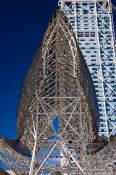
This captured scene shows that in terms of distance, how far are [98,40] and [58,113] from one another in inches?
1756

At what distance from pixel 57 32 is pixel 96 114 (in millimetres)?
9217

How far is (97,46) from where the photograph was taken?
255ft

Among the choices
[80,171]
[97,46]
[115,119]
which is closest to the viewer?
[80,171]

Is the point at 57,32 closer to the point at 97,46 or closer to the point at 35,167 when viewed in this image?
the point at 35,167

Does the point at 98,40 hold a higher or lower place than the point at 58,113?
higher

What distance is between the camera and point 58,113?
35.5m

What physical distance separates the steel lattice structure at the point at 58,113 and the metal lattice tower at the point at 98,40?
3406 centimetres

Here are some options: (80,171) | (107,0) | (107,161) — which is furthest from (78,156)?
(107,0)

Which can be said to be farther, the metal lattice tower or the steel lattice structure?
the metal lattice tower

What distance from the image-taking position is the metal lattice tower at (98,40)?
72812 millimetres

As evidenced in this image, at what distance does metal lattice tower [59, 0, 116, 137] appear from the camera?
72.8 m

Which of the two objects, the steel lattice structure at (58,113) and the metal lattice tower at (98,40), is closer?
the steel lattice structure at (58,113)

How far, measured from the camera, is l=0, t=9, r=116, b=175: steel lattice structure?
3262cm

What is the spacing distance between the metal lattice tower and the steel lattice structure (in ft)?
112
